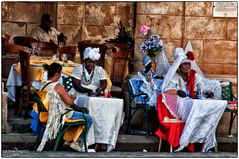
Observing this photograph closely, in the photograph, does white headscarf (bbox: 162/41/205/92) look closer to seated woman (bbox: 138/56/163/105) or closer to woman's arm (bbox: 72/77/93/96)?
seated woman (bbox: 138/56/163/105)

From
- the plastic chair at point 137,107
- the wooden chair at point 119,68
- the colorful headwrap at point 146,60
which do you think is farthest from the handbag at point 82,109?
the wooden chair at point 119,68

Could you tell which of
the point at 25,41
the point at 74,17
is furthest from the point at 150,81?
the point at 74,17

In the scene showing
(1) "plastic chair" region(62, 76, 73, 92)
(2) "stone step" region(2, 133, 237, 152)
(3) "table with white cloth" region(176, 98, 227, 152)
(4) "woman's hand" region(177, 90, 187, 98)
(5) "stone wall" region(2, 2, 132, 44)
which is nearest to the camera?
(2) "stone step" region(2, 133, 237, 152)

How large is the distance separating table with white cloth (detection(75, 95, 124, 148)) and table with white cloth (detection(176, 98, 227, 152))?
0.86m

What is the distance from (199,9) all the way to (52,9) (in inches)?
190

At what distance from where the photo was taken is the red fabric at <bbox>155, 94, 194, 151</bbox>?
9070 mm

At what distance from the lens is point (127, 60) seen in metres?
11.4

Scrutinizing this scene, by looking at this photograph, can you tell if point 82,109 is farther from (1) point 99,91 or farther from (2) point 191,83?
(2) point 191,83

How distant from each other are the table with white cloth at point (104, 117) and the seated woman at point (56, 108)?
26cm

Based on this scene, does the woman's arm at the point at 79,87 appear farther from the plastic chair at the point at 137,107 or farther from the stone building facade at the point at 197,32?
the stone building facade at the point at 197,32

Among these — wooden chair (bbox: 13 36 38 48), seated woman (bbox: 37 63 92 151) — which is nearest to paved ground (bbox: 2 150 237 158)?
seated woman (bbox: 37 63 92 151)

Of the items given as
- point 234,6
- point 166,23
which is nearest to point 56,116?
point 166,23

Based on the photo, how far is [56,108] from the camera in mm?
8383

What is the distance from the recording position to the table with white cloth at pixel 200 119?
9031 millimetres
